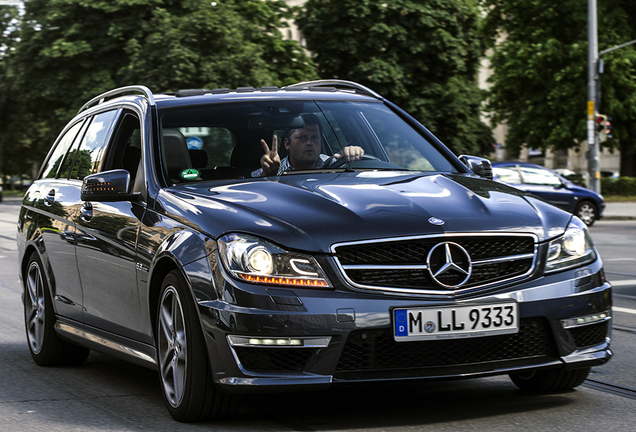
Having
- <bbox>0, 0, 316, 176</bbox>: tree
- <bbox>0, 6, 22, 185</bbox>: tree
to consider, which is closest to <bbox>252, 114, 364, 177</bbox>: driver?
<bbox>0, 0, 316, 176</bbox>: tree

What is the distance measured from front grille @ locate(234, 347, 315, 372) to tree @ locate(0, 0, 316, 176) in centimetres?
2921

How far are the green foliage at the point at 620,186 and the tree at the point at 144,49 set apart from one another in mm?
13749

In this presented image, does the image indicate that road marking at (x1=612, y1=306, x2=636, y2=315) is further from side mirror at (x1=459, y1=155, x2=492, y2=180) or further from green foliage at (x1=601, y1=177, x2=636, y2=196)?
green foliage at (x1=601, y1=177, x2=636, y2=196)

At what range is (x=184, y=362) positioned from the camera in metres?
4.33

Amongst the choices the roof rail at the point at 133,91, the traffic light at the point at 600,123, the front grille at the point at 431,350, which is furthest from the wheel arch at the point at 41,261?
the traffic light at the point at 600,123

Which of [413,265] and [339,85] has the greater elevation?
[339,85]

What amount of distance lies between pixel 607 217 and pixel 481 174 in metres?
25.3

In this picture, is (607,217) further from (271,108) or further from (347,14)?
(271,108)

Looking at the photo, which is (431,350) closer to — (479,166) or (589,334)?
(589,334)

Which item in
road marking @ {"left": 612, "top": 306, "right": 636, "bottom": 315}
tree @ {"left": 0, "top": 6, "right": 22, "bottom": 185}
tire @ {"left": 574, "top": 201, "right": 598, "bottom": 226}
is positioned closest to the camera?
road marking @ {"left": 612, "top": 306, "right": 636, "bottom": 315}

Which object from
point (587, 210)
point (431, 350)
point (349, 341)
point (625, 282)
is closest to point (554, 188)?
point (587, 210)

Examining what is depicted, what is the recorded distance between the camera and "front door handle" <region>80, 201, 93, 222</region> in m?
5.62

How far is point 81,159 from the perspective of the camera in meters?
6.42

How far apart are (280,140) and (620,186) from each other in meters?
37.8
